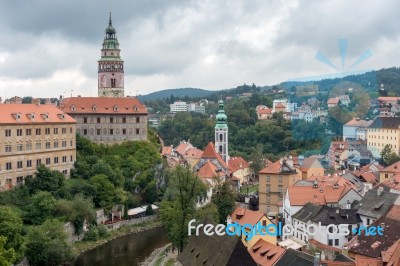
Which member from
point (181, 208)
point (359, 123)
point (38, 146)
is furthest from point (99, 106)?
point (359, 123)

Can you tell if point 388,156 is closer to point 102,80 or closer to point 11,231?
point 102,80

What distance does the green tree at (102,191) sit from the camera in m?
53.4

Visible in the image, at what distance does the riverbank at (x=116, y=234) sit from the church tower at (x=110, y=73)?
29.4m

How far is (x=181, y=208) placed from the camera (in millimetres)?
43188

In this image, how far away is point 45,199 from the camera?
150 feet

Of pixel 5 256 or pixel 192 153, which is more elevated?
pixel 192 153

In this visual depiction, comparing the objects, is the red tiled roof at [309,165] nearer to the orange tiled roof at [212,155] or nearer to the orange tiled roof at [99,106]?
the orange tiled roof at [212,155]

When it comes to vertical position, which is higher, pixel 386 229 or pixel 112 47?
pixel 112 47

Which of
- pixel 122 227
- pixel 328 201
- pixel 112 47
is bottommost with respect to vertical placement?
pixel 122 227

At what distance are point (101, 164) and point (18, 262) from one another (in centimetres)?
2043

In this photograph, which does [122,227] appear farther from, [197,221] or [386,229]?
[386,229]

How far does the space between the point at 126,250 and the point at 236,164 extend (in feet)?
129

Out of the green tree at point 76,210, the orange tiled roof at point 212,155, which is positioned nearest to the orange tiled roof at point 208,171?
the orange tiled roof at point 212,155

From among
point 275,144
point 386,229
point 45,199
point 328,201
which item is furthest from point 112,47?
point 386,229
